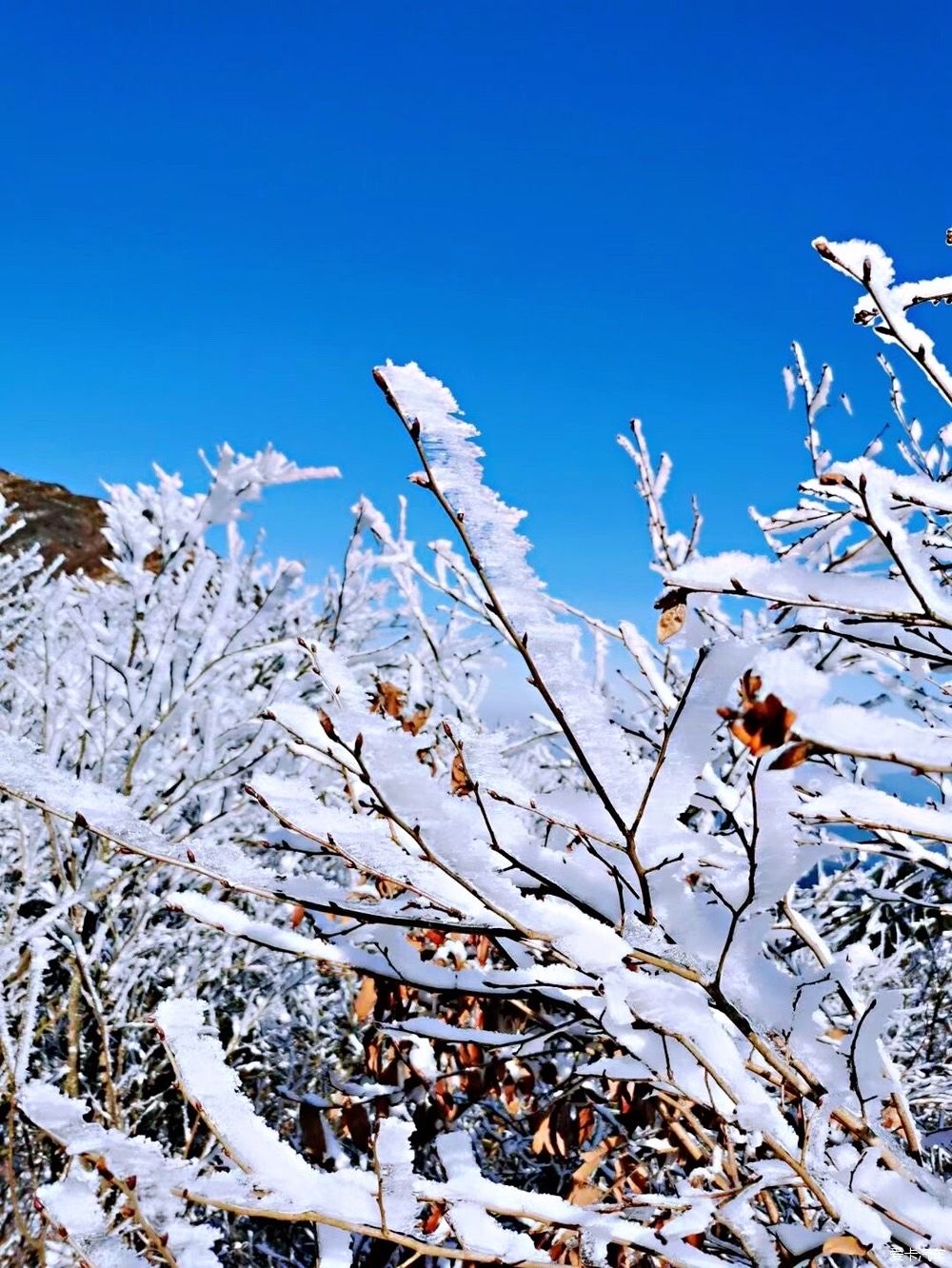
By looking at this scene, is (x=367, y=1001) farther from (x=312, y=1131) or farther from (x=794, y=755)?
(x=794, y=755)

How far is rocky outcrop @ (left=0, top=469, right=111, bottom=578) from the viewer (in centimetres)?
1370

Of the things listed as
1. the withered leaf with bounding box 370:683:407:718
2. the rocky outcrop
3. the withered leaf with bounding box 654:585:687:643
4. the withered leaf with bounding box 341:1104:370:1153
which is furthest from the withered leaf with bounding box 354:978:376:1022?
the rocky outcrop

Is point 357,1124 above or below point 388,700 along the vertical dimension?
below

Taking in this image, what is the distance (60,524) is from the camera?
16844 millimetres

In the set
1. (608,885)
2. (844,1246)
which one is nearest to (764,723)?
(608,885)

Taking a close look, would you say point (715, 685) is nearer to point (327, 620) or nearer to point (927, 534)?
point (927, 534)

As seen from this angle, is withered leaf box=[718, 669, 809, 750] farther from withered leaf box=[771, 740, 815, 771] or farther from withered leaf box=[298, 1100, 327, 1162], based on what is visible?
withered leaf box=[298, 1100, 327, 1162]

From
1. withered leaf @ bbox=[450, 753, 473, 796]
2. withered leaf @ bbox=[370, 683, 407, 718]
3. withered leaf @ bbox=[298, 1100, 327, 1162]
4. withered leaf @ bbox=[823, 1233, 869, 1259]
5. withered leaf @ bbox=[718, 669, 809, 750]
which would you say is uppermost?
withered leaf @ bbox=[370, 683, 407, 718]

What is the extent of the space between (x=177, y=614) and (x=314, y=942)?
7.51 ft

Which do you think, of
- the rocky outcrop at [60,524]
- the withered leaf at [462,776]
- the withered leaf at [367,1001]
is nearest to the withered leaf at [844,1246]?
the withered leaf at [462,776]

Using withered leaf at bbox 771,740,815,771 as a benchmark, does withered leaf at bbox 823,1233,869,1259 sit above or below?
below

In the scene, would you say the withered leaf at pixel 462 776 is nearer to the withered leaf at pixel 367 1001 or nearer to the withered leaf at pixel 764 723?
the withered leaf at pixel 764 723

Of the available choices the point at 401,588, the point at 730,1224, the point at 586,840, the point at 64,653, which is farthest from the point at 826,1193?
the point at 64,653

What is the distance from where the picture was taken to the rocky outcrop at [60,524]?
44.9 ft
